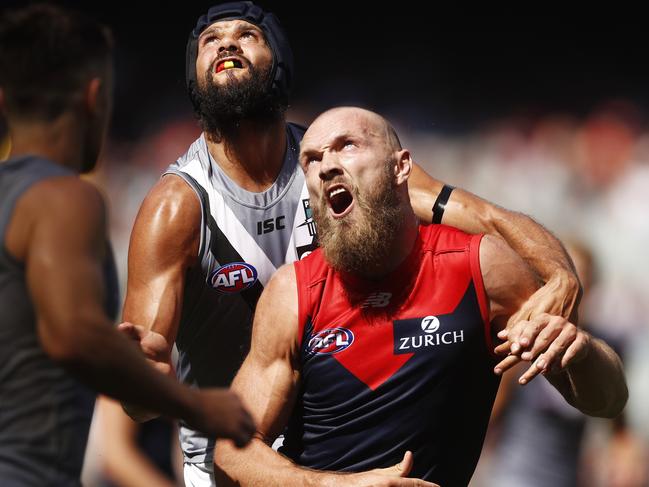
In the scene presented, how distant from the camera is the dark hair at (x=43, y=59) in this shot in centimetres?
295

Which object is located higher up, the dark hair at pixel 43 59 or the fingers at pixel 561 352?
the dark hair at pixel 43 59

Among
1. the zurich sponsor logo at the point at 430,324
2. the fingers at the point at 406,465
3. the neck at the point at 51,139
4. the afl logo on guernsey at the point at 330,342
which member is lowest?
the fingers at the point at 406,465

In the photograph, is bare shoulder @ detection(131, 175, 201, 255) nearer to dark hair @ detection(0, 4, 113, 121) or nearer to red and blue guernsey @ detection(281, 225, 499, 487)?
red and blue guernsey @ detection(281, 225, 499, 487)

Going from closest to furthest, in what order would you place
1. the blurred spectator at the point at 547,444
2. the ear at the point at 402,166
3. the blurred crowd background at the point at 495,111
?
the ear at the point at 402,166 < the blurred spectator at the point at 547,444 < the blurred crowd background at the point at 495,111

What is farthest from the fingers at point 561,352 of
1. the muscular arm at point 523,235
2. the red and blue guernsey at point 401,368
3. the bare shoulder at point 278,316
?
the bare shoulder at point 278,316

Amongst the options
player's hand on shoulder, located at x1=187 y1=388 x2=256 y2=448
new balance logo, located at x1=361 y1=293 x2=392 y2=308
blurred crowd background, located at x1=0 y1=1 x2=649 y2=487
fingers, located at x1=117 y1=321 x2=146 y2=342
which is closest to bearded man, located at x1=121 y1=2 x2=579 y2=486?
new balance logo, located at x1=361 y1=293 x2=392 y2=308

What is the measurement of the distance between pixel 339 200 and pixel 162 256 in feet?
2.46

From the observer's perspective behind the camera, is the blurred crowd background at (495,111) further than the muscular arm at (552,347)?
Yes

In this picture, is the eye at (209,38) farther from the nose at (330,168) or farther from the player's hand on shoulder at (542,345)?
the player's hand on shoulder at (542,345)

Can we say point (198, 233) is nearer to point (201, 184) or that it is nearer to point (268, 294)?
point (201, 184)

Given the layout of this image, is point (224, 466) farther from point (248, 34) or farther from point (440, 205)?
point (248, 34)

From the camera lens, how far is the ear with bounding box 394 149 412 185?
4.36m

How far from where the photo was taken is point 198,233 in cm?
466

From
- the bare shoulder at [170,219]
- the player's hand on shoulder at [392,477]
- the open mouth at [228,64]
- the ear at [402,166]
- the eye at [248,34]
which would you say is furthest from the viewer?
the eye at [248,34]
